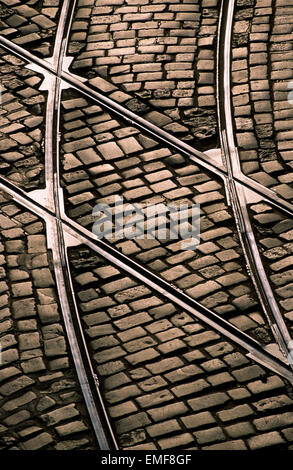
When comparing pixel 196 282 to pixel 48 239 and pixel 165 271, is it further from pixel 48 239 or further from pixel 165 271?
pixel 48 239

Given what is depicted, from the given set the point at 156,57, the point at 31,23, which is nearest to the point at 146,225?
the point at 156,57

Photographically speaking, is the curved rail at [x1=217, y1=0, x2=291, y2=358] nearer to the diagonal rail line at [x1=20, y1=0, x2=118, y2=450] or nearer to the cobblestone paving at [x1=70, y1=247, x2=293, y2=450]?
the cobblestone paving at [x1=70, y1=247, x2=293, y2=450]

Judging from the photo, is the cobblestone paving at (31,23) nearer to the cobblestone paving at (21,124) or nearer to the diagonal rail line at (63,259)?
the diagonal rail line at (63,259)
